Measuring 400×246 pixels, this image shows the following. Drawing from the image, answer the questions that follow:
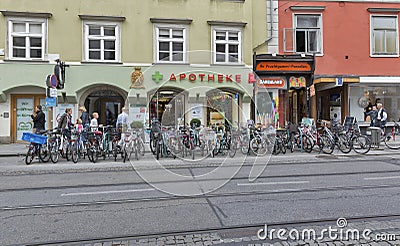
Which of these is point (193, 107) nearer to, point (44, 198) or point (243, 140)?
point (44, 198)

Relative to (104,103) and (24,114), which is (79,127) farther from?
(24,114)

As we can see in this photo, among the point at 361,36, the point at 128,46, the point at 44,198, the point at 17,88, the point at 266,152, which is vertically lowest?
the point at 44,198

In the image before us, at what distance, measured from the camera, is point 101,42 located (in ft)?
48.4

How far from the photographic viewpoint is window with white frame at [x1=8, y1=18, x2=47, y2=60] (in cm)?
1409

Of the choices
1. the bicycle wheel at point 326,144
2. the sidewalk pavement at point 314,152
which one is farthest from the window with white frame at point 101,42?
the bicycle wheel at point 326,144

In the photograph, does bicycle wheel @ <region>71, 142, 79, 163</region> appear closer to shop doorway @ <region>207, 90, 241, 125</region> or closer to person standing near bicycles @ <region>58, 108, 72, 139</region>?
person standing near bicycles @ <region>58, 108, 72, 139</region>

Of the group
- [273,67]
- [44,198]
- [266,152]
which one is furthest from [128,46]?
[44,198]

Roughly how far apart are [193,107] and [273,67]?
36.0 feet

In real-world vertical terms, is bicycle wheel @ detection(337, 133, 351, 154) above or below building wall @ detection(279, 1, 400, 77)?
below

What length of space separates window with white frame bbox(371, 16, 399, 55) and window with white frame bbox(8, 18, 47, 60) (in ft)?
56.2

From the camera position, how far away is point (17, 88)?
1418 centimetres

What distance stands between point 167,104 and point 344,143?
8.83 metres

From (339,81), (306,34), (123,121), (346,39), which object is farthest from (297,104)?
(123,121)

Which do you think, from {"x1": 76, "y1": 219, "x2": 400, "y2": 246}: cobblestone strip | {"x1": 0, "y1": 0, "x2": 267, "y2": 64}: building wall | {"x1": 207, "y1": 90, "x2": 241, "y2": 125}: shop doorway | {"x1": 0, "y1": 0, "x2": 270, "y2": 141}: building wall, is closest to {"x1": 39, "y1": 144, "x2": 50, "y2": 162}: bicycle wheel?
{"x1": 0, "y1": 0, "x2": 270, "y2": 141}: building wall
